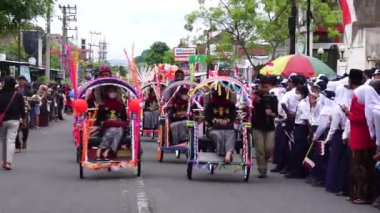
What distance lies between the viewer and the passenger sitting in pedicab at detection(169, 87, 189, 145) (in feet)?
56.0

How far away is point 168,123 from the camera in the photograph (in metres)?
17.1

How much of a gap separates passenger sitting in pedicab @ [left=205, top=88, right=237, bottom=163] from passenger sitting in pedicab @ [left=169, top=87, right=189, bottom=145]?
224 centimetres

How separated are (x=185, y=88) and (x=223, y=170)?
2.70 meters

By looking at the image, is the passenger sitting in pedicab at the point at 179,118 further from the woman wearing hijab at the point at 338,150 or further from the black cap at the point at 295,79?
the woman wearing hijab at the point at 338,150

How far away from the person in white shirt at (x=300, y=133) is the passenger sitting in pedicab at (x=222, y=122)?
1256 mm

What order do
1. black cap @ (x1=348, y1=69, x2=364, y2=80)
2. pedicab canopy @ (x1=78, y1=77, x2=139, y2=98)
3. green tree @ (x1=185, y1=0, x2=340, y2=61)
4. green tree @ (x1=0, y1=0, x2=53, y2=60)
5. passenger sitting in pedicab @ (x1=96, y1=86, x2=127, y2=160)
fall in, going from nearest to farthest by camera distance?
black cap @ (x1=348, y1=69, x2=364, y2=80)
passenger sitting in pedicab @ (x1=96, y1=86, x2=127, y2=160)
pedicab canopy @ (x1=78, y1=77, x2=139, y2=98)
green tree @ (x1=0, y1=0, x2=53, y2=60)
green tree @ (x1=185, y1=0, x2=340, y2=61)

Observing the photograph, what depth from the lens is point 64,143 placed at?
76.9ft

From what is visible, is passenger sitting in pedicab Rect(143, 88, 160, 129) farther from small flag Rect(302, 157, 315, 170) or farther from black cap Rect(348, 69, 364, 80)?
black cap Rect(348, 69, 364, 80)

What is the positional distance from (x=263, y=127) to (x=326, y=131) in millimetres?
1949

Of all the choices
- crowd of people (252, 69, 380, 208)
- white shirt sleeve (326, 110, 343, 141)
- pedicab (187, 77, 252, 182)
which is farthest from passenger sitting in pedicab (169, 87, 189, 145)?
white shirt sleeve (326, 110, 343, 141)

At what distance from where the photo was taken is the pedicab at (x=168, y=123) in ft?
55.8

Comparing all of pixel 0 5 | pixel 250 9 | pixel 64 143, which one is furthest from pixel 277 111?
pixel 250 9

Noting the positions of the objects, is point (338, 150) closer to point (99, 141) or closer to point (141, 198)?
point (141, 198)

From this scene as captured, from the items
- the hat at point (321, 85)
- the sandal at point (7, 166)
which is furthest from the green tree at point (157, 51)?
the hat at point (321, 85)
